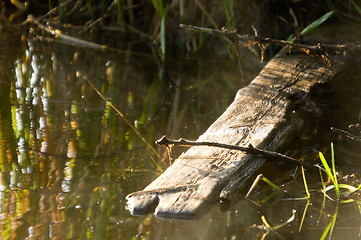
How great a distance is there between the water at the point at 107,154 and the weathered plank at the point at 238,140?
0.05 meters

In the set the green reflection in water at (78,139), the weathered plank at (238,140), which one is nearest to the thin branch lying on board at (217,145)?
the weathered plank at (238,140)

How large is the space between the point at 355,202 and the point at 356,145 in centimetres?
57

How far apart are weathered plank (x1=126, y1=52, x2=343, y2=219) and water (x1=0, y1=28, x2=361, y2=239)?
51 mm

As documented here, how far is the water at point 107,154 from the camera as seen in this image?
142cm

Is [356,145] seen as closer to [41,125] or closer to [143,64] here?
[41,125]

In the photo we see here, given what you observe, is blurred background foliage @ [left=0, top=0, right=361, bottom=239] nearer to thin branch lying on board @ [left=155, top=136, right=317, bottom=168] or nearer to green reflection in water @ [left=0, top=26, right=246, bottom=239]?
green reflection in water @ [left=0, top=26, right=246, bottom=239]

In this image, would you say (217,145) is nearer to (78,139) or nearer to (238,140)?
(238,140)

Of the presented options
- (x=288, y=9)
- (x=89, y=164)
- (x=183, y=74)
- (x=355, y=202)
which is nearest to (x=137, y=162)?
(x=89, y=164)

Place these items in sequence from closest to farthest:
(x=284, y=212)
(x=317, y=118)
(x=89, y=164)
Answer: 1. (x=284, y=212)
2. (x=89, y=164)
3. (x=317, y=118)

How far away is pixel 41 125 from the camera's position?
2.28 metres

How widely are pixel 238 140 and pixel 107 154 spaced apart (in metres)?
0.49

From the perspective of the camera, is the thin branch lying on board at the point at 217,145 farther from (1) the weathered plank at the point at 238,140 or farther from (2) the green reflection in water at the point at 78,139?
(2) the green reflection in water at the point at 78,139

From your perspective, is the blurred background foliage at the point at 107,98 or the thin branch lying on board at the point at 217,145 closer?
the blurred background foliage at the point at 107,98

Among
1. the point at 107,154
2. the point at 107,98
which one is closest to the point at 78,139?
the point at 107,154
